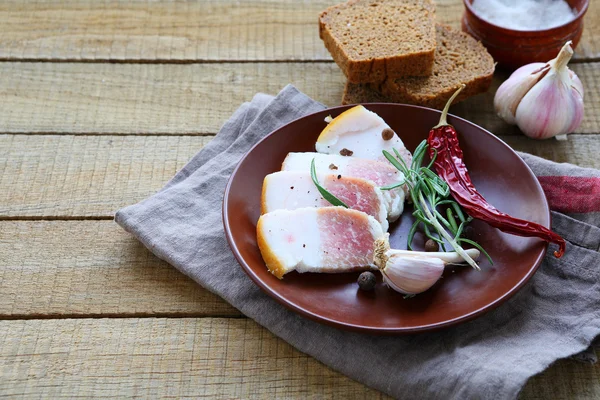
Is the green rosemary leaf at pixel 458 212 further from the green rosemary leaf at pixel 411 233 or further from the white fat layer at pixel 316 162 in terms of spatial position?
the white fat layer at pixel 316 162

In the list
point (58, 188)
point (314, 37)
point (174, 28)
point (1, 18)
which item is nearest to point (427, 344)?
point (58, 188)

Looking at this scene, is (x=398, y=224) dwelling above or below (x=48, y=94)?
above

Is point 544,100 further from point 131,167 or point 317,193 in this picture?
point 131,167

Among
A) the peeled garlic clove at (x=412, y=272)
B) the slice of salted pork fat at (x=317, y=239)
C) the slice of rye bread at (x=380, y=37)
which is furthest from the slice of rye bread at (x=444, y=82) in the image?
the peeled garlic clove at (x=412, y=272)

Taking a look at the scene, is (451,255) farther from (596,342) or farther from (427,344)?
(596,342)

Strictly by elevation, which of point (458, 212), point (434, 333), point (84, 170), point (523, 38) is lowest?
point (84, 170)

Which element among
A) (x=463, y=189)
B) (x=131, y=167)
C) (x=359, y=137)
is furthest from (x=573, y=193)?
(x=131, y=167)
